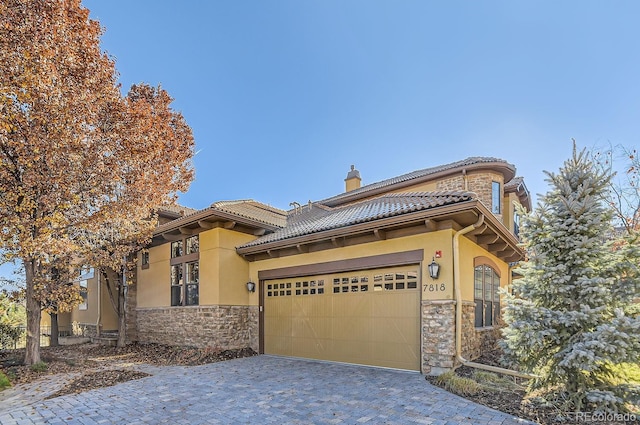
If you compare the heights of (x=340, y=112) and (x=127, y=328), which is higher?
(x=340, y=112)

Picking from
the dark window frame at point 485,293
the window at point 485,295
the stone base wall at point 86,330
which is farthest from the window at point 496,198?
the stone base wall at point 86,330

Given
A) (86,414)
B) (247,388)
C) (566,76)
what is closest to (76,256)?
(86,414)

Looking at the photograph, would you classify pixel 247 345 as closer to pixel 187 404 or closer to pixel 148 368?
pixel 148 368

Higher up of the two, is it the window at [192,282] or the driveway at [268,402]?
the window at [192,282]

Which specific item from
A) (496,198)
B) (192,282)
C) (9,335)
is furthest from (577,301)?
(9,335)

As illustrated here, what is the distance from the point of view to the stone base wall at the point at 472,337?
25.7ft

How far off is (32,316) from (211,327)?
4.64 metres

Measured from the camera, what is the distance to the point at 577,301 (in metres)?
5.37

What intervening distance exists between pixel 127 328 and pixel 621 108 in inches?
790

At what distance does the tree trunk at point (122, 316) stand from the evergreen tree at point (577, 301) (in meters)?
13.0

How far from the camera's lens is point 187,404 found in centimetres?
579

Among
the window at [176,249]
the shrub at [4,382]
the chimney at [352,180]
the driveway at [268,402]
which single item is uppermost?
the chimney at [352,180]

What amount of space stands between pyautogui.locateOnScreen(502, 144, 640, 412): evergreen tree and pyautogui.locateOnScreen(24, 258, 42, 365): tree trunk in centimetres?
1123

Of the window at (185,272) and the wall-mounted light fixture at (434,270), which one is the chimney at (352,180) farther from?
the wall-mounted light fixture at (434,270)
